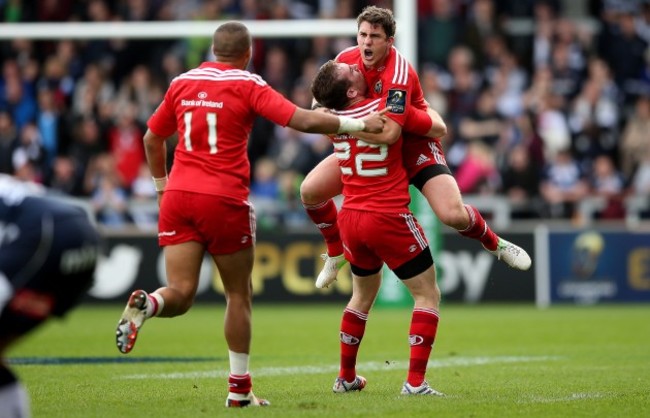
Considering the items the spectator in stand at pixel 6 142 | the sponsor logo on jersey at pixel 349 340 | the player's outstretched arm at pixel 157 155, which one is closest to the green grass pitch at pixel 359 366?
the sponsor logo on jersey at pixel 349 340

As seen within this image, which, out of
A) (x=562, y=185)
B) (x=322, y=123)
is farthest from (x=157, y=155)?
(x=562, y=185)

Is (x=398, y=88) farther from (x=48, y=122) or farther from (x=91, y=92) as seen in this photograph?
(x=91, y=92)

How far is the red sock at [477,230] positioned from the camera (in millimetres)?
8414

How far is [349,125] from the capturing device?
7.21m

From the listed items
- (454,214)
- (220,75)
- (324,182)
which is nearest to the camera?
(220,75)

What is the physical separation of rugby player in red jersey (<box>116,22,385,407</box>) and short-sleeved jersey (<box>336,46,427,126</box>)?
16.5 inches

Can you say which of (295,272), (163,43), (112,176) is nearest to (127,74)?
(163,43)

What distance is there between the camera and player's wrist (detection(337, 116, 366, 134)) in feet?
23.6

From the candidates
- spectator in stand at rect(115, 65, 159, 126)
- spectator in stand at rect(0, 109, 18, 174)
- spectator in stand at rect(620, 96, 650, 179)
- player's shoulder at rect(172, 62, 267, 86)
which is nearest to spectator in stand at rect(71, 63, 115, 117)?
spectator in stand at rect(115, 65, 159, 126)

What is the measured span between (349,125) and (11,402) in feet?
8.65

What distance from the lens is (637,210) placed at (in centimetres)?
1852

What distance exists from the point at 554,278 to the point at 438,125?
34.1 ft

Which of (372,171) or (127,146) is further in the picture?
(127,146)

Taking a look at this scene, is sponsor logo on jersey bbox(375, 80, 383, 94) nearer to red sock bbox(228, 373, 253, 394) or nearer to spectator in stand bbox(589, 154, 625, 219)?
red sock bbox(228, 373, 253, 394)
